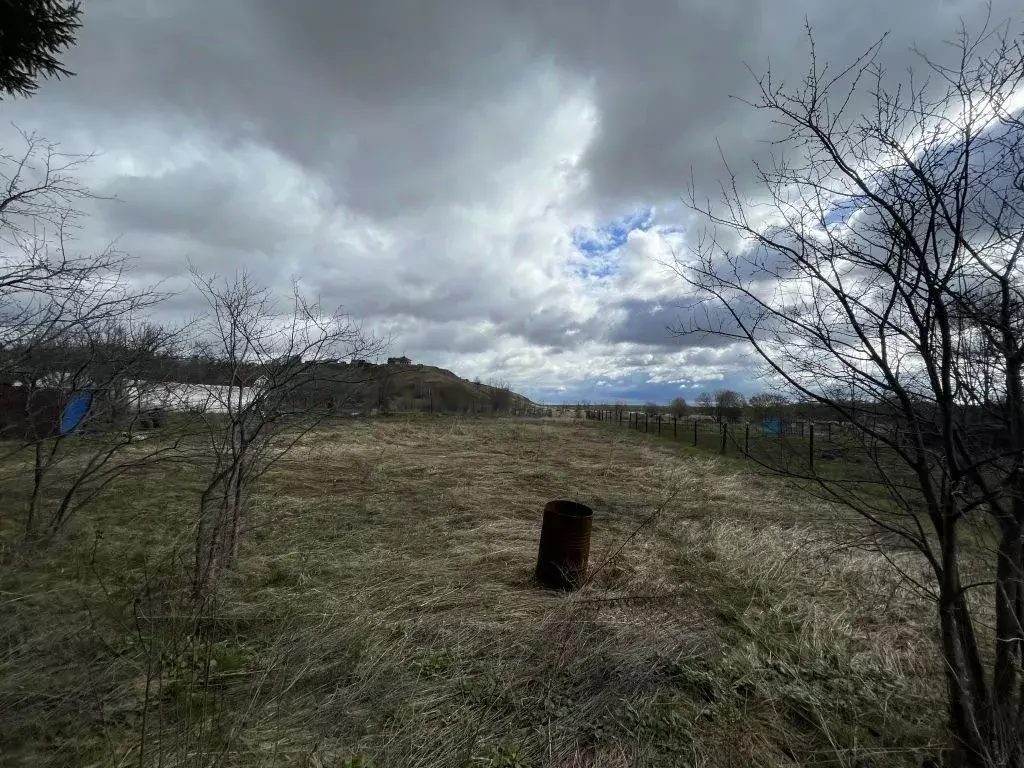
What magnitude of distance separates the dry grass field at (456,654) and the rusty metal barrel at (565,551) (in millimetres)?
254

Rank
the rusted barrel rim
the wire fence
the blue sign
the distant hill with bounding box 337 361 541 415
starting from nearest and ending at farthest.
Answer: the wire fence, the blue sign, the rusted barrel rim, the distant hill with bounding box 337 361 541 415

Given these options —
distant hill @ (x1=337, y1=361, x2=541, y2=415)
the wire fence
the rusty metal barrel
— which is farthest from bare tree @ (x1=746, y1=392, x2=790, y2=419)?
distant hill @ (x1=337, y1=361, x2=541, y2=415)

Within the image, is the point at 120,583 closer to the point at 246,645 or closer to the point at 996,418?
the point at 246,645

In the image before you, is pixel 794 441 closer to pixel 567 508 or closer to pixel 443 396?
pixel 567 508

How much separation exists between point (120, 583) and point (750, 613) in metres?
5.45

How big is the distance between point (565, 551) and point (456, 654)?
5.46 feet

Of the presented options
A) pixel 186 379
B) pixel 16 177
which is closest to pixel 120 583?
pixel 186 379

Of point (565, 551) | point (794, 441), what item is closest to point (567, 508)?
point (565, 551)

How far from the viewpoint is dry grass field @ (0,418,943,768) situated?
2.35 meters

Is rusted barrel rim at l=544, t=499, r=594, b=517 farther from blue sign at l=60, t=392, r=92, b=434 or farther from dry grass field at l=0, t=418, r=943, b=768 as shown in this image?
blue sign at l=60, t=392, r=92, b=434

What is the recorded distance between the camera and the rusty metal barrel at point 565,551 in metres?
4.56

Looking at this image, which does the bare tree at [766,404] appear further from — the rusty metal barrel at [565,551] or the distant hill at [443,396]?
the distant hill at [443,396]

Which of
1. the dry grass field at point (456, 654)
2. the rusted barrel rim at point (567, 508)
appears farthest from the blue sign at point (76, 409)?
the rusted barrel rim at point (567, 508)

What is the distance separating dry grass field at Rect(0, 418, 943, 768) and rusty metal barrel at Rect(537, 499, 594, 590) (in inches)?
10.0
